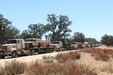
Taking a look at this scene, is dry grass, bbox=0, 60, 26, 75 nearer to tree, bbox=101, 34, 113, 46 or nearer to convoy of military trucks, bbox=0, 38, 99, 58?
convoy of military trucks, bbox=0, 38, 99, 58

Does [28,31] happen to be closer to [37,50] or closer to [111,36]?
[111,36]

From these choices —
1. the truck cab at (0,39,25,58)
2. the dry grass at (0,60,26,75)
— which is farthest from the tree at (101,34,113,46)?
the dry grass at (0,60,26,75)

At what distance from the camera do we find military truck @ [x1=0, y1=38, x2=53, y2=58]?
43.8m

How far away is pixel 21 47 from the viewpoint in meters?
47.2

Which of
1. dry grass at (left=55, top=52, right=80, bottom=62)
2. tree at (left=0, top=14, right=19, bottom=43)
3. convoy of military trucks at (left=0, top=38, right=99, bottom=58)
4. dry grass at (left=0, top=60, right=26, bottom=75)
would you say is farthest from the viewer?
tree at (left=0, top=14, right=19, bottom=43)

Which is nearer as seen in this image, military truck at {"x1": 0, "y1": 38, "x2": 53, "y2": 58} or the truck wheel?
military truck at {"x1": 0, "y1": 38, "x2": 53, "y2": 58}

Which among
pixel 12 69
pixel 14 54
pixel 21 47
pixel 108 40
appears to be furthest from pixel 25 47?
pixel 108 40

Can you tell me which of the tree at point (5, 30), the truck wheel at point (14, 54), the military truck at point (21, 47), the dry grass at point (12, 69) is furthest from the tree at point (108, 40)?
the dry grass at point (12, 69)

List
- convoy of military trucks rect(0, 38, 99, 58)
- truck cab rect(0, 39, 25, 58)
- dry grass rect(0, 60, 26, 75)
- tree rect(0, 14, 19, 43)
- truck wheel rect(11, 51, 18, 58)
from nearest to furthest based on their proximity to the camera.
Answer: dry grass rect(0, 60, 26, 75), truck cab rect(0, 39, 25, 58), convoy of military trucks rect(0, 38, 99, 58), truck wheel rect(11, 51, 18, 58), tree rect(0, 14, 19, 43)

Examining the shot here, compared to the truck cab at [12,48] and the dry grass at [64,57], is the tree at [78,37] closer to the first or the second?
the truck cab at [12,48]

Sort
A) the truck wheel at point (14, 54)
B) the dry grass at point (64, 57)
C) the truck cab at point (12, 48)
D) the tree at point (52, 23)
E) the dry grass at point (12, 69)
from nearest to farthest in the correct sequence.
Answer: the dry grass at point (12, 69)
the dry grass at point (64, 57)
the truck cab at point (12, 48)
the truck wheel at point (14, 54)
the tree at point (52, 23)

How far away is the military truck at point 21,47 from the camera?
4378 centimetres

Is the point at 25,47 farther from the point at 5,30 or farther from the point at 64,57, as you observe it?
the point at 5,30

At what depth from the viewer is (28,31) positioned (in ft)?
425
